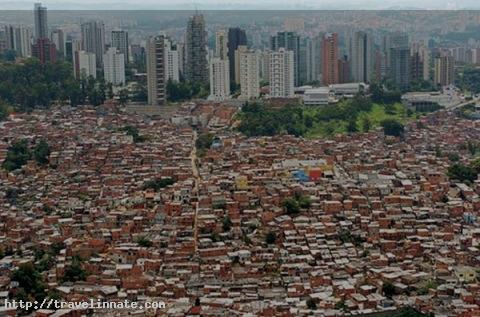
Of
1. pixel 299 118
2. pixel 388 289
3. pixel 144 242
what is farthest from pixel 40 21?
pixel 388 289

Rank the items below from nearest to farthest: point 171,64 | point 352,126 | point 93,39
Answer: point 352,126 < point 171,64 < point 93,39

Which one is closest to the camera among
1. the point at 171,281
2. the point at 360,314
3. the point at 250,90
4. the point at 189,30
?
the point at 360,314

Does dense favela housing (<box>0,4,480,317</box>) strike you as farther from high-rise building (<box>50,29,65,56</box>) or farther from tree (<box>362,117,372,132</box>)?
high-rise building (<box>50,29,65,56</box>)

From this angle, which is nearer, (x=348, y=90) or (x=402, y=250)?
(x=402, y=250)

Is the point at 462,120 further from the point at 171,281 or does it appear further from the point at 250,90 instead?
the point at 171,281

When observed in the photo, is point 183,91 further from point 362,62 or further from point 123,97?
point 362,62

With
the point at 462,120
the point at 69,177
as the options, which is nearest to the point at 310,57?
the point at 462,120
